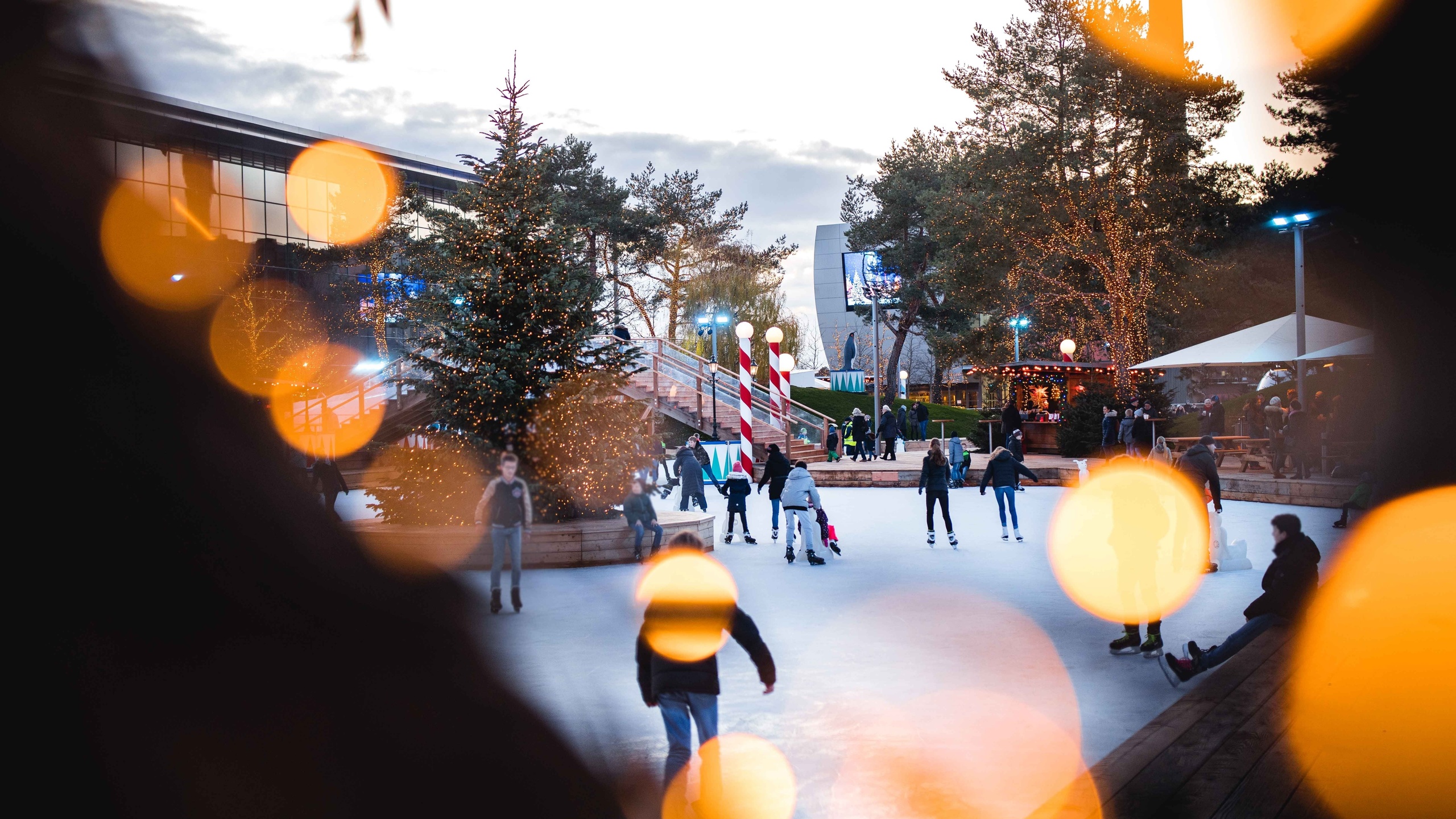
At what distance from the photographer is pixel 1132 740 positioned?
544 centimetres

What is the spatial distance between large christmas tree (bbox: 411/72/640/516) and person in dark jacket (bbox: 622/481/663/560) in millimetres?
1106

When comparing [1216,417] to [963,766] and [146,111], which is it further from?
[146,111]

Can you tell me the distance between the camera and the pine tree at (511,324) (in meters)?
13.7

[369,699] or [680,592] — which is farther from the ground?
[369,699]

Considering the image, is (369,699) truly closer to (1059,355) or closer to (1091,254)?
(1091,254)

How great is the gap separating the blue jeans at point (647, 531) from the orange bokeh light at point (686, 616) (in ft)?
28.2

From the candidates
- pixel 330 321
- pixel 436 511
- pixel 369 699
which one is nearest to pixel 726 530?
pixel 436 511

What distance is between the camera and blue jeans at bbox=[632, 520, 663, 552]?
13.1m

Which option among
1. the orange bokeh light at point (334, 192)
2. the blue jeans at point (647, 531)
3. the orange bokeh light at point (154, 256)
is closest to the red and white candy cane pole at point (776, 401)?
the blue jeans at point (647, 531)

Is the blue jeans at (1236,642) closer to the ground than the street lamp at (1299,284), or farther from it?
closer to the ground

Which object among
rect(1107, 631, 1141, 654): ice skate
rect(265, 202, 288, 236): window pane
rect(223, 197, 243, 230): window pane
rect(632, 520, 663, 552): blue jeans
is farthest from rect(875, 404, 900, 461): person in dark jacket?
rect(265, 202, 288, 236): window pane

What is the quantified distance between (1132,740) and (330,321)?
49037mm

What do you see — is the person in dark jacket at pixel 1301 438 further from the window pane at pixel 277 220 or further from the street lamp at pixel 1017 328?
the window pane at pixel 277 220

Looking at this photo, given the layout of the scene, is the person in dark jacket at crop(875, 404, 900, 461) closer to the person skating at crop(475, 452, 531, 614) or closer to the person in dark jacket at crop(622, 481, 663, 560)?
the person in dark jacket at crop(622, 481, 663, 560)
